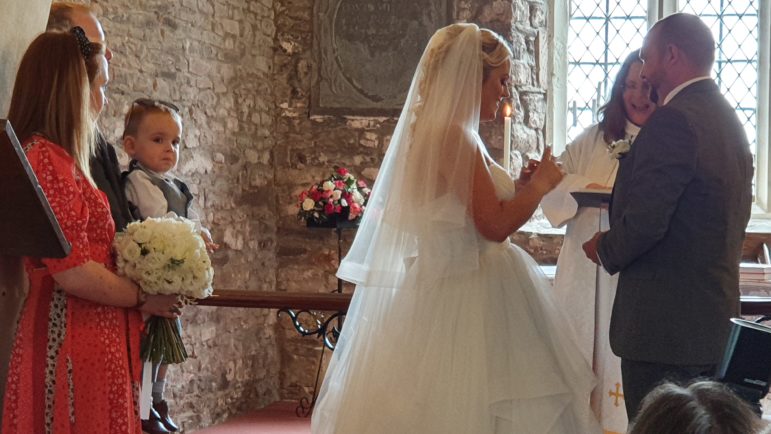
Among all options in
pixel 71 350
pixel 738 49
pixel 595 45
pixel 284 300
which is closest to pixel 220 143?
pixel 595 45

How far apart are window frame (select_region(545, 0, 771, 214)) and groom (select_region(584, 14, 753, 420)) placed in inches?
175

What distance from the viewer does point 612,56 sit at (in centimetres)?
769

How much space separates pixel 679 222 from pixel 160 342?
4.78 feet

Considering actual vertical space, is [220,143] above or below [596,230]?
above

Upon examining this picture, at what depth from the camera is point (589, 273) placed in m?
4.54

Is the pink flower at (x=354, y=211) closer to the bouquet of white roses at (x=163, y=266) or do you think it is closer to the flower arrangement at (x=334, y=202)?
the flower arrangement at (x=334, y=202)

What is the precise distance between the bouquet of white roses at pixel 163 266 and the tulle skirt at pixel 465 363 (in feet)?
1.92

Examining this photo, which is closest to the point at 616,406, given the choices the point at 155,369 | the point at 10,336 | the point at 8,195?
the point at 155,369

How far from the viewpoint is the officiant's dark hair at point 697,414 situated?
1337mm

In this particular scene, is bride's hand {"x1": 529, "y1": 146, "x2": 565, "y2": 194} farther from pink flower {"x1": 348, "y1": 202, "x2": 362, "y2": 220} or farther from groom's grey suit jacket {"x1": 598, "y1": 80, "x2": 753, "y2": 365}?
pink flower {"x1": 348, "y1": 202, "x2": 362, "y2": 220}

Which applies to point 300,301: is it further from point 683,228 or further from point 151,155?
point 683,228

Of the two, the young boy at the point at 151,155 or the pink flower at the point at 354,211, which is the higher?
the young boy at the point at 151,155

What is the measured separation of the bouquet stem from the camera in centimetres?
299

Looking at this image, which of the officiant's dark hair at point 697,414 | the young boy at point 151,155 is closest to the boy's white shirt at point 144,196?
the young boy at point 151,155
